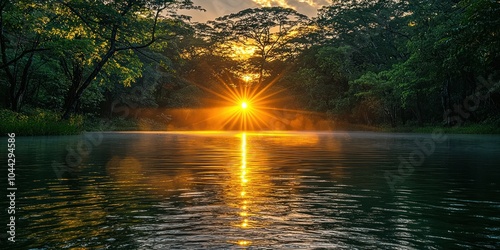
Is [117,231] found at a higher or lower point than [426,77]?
lower

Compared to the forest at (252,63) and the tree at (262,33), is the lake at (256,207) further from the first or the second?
the tree at (262,33)

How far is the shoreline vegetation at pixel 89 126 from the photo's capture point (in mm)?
33094

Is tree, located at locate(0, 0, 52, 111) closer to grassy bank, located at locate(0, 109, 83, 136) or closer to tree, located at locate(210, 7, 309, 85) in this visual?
grassy bank, located at locate(0, 109, 83, 136)

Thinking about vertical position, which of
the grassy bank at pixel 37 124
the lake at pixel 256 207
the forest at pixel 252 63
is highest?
the forest at pixel 252 63

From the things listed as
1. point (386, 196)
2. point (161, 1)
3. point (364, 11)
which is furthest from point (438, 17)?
point (386, 196)

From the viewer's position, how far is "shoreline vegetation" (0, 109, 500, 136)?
33094 mm

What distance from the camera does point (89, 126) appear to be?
58.5 meters

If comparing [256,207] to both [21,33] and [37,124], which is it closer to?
[37,124]

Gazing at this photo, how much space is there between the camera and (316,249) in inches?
198

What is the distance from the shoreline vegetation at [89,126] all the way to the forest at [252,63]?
0.51ft

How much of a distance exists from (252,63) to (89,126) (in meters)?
28.7

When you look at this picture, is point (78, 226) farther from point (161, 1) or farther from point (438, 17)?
point (438, 17)

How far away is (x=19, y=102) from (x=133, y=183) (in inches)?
1253

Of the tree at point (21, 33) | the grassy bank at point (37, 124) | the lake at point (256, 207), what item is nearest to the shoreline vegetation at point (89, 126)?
the grassy bank at point (37, 124)
